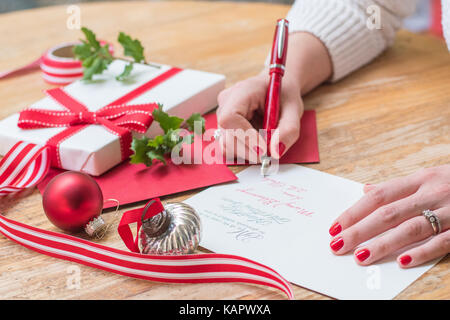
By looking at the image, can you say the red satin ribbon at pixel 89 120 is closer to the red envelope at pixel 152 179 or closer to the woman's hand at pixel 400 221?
the red envelope at pixel 152 179

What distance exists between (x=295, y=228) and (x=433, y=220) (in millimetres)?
184

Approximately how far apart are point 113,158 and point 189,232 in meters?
0.31

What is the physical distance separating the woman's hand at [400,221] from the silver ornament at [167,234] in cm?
19

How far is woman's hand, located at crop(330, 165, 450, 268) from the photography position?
A: 670 millimetres

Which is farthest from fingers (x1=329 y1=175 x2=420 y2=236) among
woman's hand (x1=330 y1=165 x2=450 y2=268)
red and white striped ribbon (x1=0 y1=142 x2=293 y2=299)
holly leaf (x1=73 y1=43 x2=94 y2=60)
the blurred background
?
the blurred background

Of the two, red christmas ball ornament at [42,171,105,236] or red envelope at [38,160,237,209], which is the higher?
red christmas ball ornament at [42,171,105,236]

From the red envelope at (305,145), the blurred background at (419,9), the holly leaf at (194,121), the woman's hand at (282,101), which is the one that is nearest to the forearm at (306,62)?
the woman's hand at (282,101)

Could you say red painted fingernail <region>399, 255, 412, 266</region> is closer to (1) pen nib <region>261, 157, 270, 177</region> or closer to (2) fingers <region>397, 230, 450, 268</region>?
(2) fingers <region>397, 230, 450, 268</region>

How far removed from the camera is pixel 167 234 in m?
0.69

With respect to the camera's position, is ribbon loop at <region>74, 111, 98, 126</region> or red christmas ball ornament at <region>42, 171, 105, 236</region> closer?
red christmas ball ornament at <region>42, 171, 105, 236</region>

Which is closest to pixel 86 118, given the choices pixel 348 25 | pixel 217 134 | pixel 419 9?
pixel 217 134

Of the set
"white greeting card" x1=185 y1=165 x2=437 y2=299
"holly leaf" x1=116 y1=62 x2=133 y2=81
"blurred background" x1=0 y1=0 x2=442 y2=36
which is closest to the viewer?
"white greeting card" x1=185 y1=165 x2=437 y2=299

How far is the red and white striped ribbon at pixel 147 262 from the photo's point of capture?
2.13 ft

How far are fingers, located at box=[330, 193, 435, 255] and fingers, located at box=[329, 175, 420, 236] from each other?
0.02 meters
